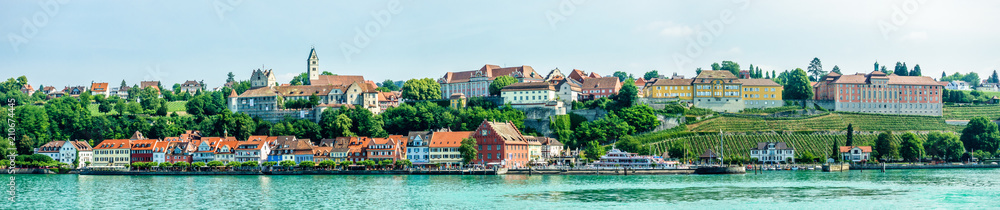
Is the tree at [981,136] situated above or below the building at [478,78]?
below

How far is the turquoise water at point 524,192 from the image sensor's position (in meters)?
56.6

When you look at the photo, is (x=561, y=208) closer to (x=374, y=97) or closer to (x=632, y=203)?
(x=632, y=203)

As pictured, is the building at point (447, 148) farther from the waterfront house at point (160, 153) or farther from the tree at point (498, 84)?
the waterfront house at point (160, 153)

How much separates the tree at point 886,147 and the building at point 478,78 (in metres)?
45.0

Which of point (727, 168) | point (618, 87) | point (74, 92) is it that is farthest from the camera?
point (74, 92)

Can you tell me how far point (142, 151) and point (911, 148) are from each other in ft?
246

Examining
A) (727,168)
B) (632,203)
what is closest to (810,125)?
(727,168)

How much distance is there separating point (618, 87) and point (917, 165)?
113 feet

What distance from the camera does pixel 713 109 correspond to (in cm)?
11669

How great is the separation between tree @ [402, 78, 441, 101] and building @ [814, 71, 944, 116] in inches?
1762

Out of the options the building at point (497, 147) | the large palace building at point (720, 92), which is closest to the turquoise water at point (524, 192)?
the building at point (497, 147)

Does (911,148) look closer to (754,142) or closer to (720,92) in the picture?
(754,142)

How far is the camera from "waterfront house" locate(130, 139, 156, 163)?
349ft

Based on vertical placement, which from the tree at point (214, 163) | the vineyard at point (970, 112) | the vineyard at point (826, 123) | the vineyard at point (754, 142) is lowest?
the tree at point (214, 163)
